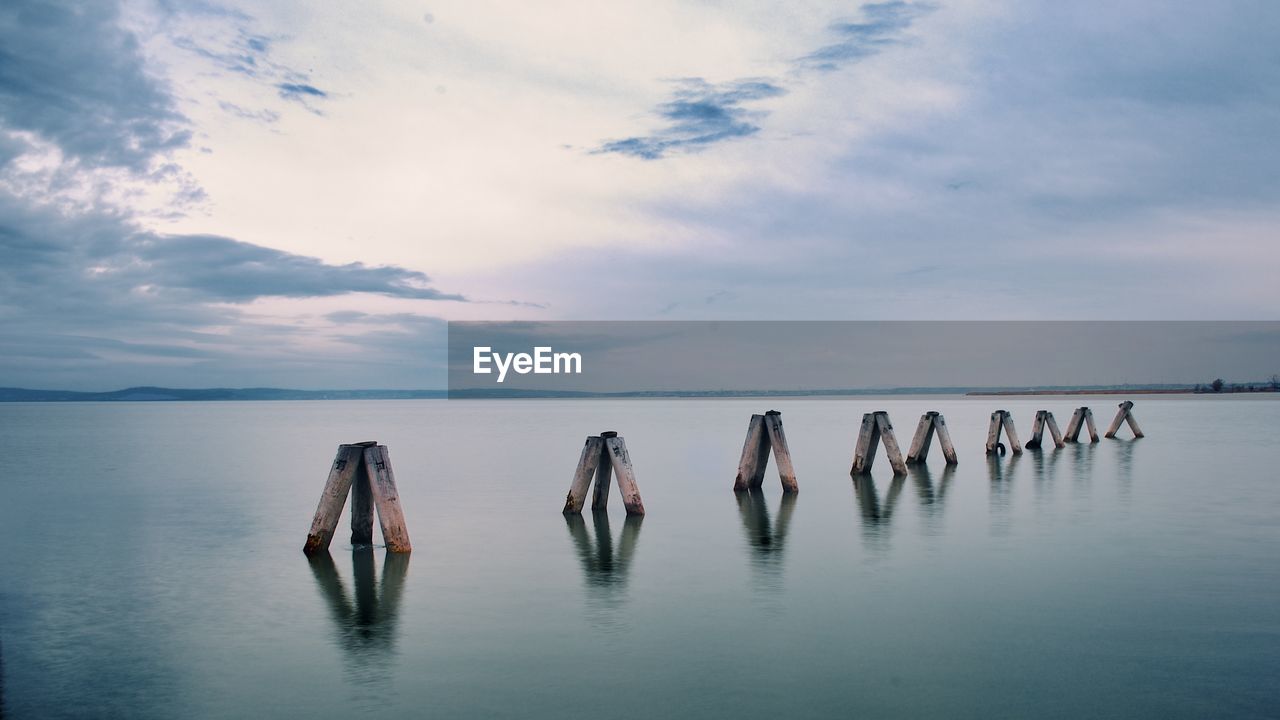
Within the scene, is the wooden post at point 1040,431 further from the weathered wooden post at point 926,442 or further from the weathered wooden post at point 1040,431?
the weathered wooden post at point 926,442

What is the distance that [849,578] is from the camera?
1153cm

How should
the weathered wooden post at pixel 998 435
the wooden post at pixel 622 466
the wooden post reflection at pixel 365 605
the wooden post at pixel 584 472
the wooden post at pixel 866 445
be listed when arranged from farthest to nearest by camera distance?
the weathered wooden post at pixel 998 435 → the wooden post at pixel 866 445 → the wooden post at pixel 584 472 → the wooden post at pixel 622 466 → the wooden post reflection at pixel 365 605

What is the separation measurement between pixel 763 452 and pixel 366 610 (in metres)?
11.6

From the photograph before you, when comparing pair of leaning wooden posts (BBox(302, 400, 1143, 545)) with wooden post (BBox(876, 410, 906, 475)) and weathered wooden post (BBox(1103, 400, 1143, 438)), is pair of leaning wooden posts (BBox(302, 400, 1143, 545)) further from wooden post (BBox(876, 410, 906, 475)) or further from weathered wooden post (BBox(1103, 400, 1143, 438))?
weathered wooden post (BBox(1103, 400, 1143, 438))

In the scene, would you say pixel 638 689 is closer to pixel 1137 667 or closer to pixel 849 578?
pixel 1137 667

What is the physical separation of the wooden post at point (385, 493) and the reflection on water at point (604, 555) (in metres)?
2.48

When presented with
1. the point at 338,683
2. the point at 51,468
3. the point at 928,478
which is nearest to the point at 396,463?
the point at 51,468

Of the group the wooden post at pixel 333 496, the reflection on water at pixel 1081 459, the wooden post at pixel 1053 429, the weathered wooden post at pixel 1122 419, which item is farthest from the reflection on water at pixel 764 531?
the weathered wooden post at pixel 1122 419

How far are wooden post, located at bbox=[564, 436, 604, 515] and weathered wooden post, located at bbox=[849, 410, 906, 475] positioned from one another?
26.9 ft

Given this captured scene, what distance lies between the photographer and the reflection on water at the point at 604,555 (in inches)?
418

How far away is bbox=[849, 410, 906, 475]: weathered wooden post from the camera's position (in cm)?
2276

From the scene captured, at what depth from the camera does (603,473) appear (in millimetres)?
16406

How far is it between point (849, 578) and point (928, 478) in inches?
533

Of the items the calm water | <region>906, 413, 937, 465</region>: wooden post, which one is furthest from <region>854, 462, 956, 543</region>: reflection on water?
<region>906, 413, 937, 465</region>: wooden post
